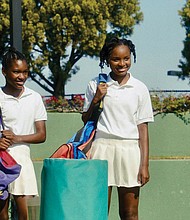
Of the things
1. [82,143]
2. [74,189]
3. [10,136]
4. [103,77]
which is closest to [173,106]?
[103,77]

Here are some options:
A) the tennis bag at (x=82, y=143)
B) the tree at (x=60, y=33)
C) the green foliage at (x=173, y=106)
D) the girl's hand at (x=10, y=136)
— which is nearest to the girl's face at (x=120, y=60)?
the tennis bag at (x=82, y=143)

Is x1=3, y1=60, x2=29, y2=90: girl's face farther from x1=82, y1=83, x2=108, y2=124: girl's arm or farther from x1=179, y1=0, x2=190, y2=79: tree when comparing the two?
x1=179, y1=0, x2=190, y2=79: tree

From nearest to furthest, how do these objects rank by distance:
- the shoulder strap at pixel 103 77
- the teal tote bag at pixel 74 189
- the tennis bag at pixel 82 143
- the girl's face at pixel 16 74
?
the teal tote bag at pixel 74 189, the tennis bag at pixel 82 143, the shoulder strap at pixel 103 77, the girl's face at pixel 16 74

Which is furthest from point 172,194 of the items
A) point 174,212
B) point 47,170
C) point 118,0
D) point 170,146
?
point 118,0

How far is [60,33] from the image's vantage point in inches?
1097

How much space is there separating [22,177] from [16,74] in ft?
2.45

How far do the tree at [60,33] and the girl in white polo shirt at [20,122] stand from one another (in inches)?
872

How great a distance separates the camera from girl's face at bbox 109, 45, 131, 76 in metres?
4.53

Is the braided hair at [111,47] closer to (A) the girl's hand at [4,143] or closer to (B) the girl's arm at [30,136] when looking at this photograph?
(B) the girl's arm at [30,136]

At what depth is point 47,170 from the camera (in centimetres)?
421

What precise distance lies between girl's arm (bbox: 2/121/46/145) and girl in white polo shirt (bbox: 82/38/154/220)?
0.40 m

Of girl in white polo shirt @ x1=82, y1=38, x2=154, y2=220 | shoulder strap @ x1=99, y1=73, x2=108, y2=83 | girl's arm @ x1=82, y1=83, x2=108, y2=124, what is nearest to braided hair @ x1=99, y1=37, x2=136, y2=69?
girl in white polo shirt @ x1=82, y1=38, x2=154, y2=220

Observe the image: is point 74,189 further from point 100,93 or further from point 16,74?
point 16,74

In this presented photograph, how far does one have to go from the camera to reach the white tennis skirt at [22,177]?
466 cm
